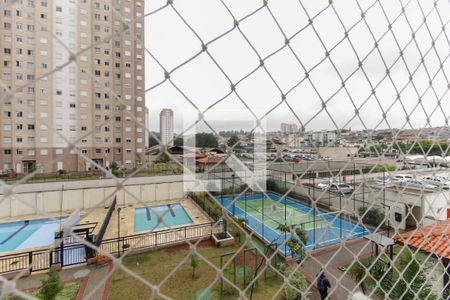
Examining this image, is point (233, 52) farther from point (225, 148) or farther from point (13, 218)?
point (13, 218)

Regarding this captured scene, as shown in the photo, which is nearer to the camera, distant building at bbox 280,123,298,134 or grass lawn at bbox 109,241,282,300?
distant building at bbox 280,123,298,134

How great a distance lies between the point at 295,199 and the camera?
6.61 metres

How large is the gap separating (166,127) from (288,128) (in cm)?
31

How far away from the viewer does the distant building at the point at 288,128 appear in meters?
0.59

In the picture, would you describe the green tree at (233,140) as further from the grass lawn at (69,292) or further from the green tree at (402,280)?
the grass lawn at (69,292)

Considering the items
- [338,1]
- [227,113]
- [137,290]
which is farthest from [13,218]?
[338,1]

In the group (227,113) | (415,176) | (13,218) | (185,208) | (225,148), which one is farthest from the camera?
(185,208)

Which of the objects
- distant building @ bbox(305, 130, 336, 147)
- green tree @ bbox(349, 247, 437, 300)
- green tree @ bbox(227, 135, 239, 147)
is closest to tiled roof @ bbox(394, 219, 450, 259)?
green tree @ bbox(349, 247, 437, 300)

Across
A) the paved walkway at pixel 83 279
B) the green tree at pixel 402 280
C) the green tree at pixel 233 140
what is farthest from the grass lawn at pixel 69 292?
the green tree at pixel 233 140

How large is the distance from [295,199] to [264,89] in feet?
21.4

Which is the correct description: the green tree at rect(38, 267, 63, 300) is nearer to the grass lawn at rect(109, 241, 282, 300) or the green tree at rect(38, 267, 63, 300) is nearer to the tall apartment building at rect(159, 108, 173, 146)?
the grass lawn at rect(109, 241, 282, 300)

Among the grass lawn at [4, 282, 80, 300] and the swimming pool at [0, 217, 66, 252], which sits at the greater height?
the grass lawn at [4, 282, 80, 300]

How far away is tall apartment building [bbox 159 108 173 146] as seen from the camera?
0.38 metres

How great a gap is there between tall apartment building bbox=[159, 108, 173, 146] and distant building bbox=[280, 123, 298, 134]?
11.1 inches
